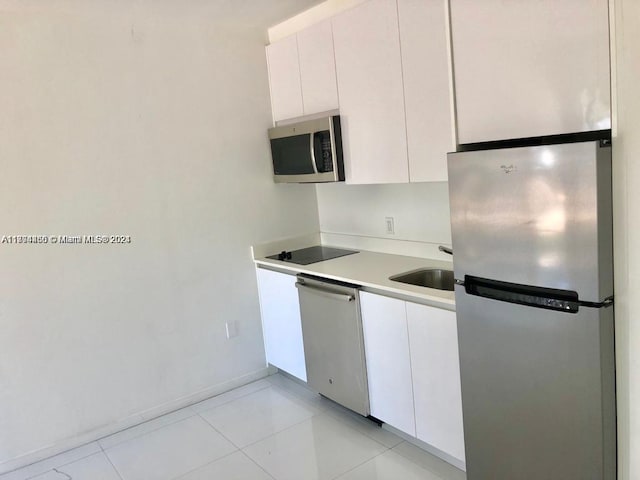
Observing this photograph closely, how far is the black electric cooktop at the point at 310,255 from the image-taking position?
10.7 feet

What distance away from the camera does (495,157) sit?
5.70 feet

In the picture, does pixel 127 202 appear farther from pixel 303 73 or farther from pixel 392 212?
pixel 392 212

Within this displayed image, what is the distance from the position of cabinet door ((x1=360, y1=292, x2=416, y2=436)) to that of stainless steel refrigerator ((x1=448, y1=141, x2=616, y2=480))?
476 millimetres

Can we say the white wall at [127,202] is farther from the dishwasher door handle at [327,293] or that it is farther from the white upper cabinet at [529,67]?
the white upper cabinet at [529,67]

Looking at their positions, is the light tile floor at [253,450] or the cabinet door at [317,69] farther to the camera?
the cabinet door at [317,69]

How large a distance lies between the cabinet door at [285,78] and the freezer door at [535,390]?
71.8 inches

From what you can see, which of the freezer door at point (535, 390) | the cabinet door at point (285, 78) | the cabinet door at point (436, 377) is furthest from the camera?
the cabinet door at point (285, 78)

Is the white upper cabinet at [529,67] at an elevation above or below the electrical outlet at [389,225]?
above

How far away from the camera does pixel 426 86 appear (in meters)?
2.35

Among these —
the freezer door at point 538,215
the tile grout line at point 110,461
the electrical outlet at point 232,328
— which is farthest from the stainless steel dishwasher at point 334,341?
the tile grout line at point 110,461

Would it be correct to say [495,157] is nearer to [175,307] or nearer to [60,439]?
[175,307]

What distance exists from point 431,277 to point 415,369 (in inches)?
22.4

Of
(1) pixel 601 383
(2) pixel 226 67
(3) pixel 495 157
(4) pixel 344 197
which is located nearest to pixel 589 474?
(1) pixel 601 383

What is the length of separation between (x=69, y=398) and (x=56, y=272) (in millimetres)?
720
